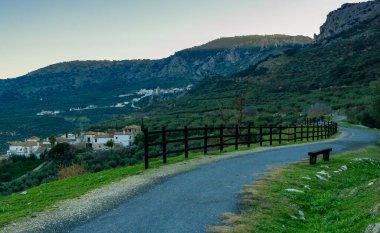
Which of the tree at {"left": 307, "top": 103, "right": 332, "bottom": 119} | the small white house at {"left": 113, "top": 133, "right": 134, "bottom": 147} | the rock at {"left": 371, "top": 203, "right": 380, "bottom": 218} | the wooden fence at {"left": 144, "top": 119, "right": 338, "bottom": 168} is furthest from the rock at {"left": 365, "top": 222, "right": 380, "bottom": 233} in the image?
the small white house at {"left": 113, "top": 133, "right": 134, "bottom": 147}

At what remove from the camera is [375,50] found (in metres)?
155

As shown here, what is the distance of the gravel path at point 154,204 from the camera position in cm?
889

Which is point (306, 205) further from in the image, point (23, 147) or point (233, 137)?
point (23, 147)

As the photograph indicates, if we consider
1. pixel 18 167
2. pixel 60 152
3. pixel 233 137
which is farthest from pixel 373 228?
pixel 60 152

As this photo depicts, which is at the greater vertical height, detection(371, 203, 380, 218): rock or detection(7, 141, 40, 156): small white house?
detection(371, 203, 380, 218): rock

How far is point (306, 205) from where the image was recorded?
1104 centimetres

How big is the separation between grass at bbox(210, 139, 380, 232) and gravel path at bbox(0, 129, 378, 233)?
652mm

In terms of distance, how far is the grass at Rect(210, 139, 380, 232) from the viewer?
861cm

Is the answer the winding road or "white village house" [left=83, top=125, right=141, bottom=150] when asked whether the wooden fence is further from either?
"white village house" [left=83, top=125, right=141, bottom=150]

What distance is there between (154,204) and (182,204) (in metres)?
0.77

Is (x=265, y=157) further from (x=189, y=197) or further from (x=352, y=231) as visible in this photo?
(x=352, y=231)

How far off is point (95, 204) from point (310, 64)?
185 metres

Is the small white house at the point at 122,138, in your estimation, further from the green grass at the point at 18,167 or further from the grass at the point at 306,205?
the grass at the point at 306,205

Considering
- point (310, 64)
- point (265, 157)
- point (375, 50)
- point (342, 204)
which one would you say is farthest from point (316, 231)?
point (310, 64)
